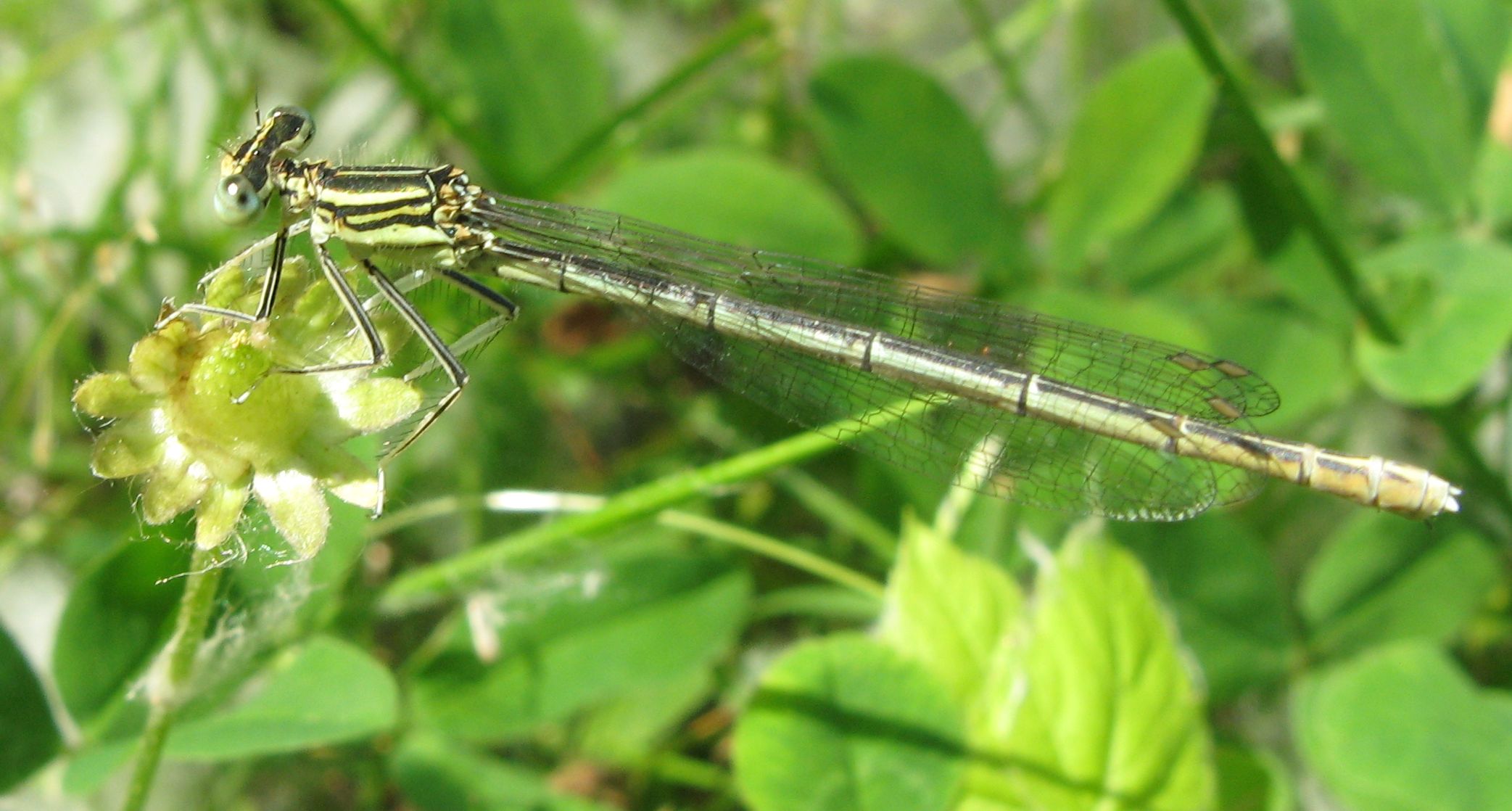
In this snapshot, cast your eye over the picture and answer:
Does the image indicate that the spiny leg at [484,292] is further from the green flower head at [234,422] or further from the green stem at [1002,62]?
the green stem at [1002,62]

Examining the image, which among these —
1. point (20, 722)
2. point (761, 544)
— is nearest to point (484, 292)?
point (761, 544)

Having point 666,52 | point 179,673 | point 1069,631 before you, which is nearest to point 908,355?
point 1069,631

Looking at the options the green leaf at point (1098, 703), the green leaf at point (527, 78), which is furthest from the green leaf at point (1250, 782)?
the green leaf at point (527, 78)

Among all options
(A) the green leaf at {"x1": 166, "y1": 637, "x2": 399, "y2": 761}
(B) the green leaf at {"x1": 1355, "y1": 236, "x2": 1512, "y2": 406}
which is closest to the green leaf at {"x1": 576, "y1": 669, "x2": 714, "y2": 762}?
(A) the green leaf at {"x1": 166, "y1": 637, "x2": 399, "y2": 761}

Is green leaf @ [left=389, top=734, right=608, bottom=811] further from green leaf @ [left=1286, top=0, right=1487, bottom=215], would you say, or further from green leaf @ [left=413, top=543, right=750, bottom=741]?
green leaf @ [left=1286, top=0, right=1487, bottom=215]

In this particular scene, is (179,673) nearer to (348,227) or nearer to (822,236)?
(348,227)

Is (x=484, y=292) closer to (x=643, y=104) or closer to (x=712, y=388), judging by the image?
(x=643, y=104)
